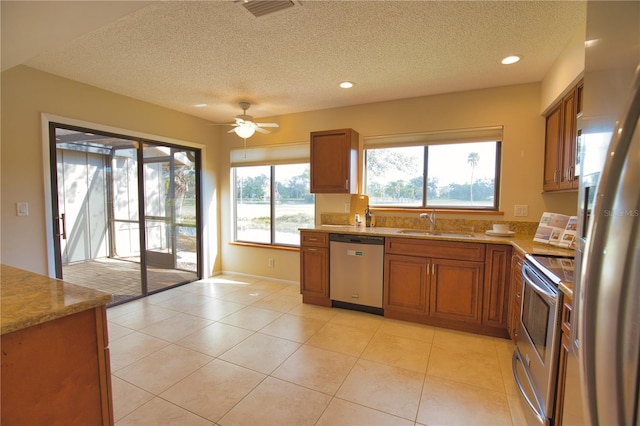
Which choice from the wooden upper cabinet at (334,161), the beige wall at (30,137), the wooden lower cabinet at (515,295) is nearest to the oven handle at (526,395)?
the wooden lower cabinet at (515,295)

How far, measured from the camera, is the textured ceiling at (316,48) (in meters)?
1.93

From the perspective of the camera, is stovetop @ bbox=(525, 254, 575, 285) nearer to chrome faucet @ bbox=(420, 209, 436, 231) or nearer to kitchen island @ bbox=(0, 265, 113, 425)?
chrome faucet @ bbox=(420, 209, 436, 231)

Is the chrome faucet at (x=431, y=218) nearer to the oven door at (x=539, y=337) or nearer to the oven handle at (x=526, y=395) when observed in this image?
the oven door at (x=539, y=337)

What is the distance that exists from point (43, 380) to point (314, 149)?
3.27 meters

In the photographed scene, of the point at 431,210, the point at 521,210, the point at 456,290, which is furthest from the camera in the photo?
the point at 431,210

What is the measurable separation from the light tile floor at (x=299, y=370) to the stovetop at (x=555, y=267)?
3.08ft

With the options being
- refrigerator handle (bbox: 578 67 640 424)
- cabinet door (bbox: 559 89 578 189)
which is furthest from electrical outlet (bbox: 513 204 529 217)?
refrigerator handle (bbox: 578 67 640 424)

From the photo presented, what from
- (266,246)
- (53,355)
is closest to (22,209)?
(53,355)

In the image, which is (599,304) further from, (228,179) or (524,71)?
(228,179)

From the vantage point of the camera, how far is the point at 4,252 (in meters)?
2.62

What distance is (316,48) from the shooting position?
2.41 meters

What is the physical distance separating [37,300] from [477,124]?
3.85 m

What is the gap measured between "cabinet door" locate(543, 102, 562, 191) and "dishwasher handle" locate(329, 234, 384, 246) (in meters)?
1.71

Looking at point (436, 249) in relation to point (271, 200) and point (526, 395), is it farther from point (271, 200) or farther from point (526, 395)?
point (271, 200)
